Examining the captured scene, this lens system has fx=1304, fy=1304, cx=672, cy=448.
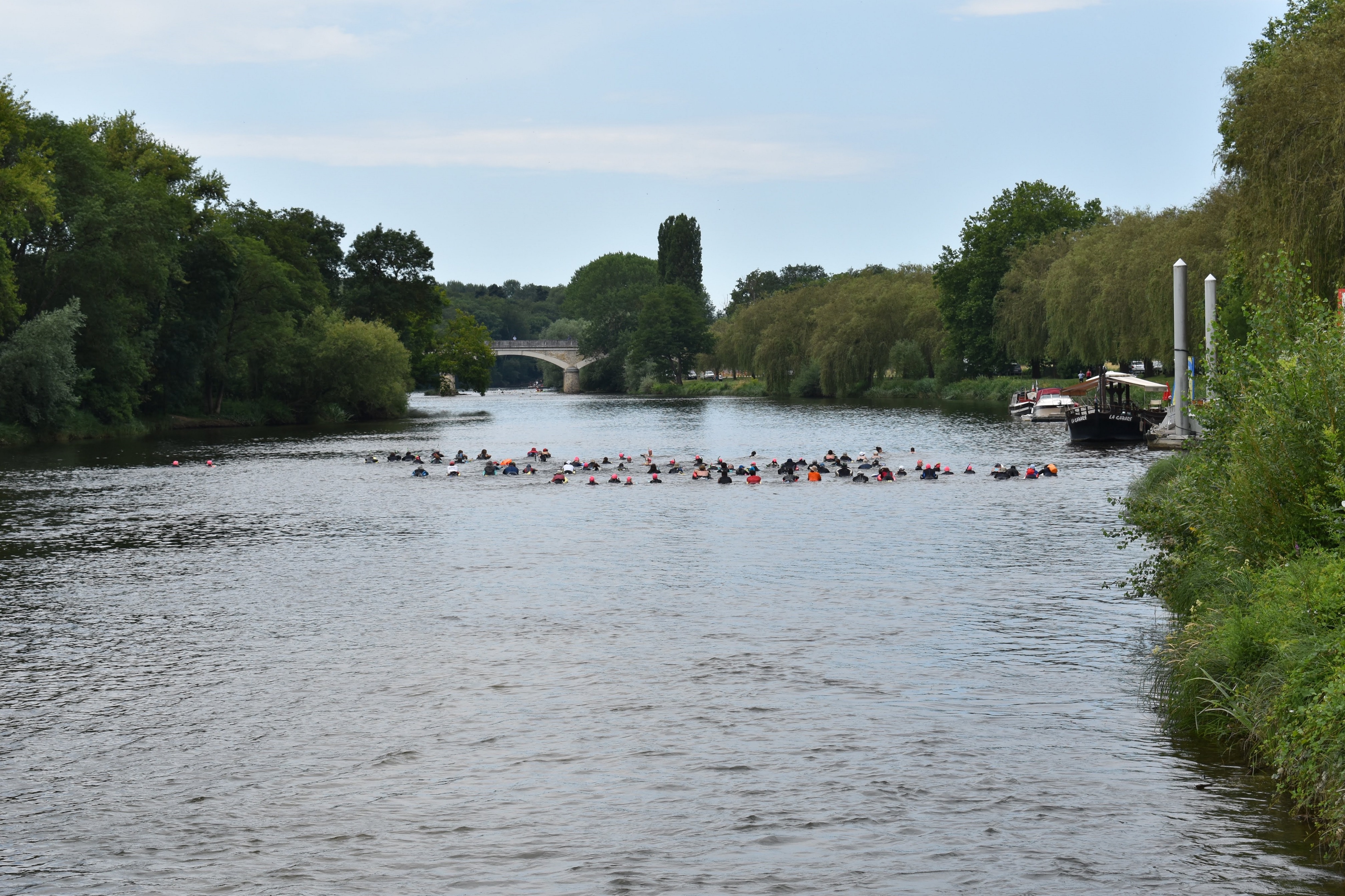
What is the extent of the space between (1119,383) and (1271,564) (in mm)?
50909

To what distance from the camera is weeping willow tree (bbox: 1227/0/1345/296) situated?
3138 cm

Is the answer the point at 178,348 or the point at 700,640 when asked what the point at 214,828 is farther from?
the point at 178,348

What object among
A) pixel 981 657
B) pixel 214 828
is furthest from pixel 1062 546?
pixel 214 828

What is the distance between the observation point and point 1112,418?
53.6 meters

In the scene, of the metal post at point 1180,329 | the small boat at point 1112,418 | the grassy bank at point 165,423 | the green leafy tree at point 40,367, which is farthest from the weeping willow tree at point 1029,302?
the green leafy tree at point 40,367

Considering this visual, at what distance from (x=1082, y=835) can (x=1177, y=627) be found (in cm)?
731

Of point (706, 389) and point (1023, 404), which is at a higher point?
point (706, 389)

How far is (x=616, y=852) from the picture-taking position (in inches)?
380

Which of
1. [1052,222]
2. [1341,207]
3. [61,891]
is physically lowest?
[61,891]

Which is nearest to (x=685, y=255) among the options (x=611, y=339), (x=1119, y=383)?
(x=611, y=339)

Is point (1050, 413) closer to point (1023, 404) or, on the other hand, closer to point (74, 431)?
point (1023, 404)

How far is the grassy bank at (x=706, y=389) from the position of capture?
458 feet

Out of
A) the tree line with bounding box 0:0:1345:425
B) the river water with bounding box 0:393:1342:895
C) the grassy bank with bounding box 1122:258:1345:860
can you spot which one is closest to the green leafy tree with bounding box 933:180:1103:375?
the tree line with bounding box 0:0:1345:425

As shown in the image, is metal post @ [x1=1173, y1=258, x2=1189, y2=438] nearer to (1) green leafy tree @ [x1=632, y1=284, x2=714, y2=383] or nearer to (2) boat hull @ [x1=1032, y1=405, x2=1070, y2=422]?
(2) boat hull @ [x1=1032, y1=405, x2=1070, y2=422]
